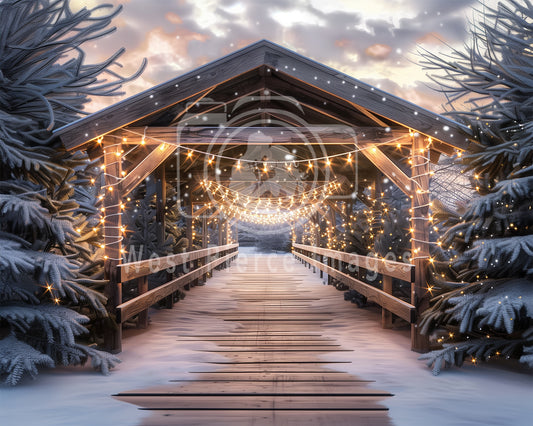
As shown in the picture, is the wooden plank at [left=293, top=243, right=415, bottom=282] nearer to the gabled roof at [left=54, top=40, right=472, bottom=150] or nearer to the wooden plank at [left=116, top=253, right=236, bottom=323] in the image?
the gabled roof at [left=54, top=40, right=472, bottom=150]

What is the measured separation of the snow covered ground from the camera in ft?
11.6

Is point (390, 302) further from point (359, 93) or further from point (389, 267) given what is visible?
point (359, 93)

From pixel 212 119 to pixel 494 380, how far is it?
567 cm

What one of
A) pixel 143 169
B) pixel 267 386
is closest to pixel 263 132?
pixel 143 169

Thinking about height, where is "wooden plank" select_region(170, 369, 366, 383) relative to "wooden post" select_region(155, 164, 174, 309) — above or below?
below

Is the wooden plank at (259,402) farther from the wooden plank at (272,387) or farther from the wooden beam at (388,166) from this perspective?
the wooden beam at (388,166)

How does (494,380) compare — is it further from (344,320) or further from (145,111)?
(145,111)

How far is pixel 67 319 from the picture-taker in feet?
14.5

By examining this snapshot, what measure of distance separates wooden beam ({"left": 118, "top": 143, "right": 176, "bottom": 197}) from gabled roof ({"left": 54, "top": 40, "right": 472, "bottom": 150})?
0.52 meters

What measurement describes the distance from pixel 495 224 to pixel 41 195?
15.5ft

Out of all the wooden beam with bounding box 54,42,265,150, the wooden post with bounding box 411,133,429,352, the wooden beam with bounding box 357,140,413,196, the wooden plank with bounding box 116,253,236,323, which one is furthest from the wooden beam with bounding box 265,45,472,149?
the wooden plank with bounding box 116,253,236,323

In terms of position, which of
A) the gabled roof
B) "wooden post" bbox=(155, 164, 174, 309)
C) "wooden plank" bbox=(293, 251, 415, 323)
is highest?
the gabled roof

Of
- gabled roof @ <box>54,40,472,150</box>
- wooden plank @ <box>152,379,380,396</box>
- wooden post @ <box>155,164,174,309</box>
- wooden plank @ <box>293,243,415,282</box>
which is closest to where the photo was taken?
wooden plank @ <box>152,379,380,396</box>

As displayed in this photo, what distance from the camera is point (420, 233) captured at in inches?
224
